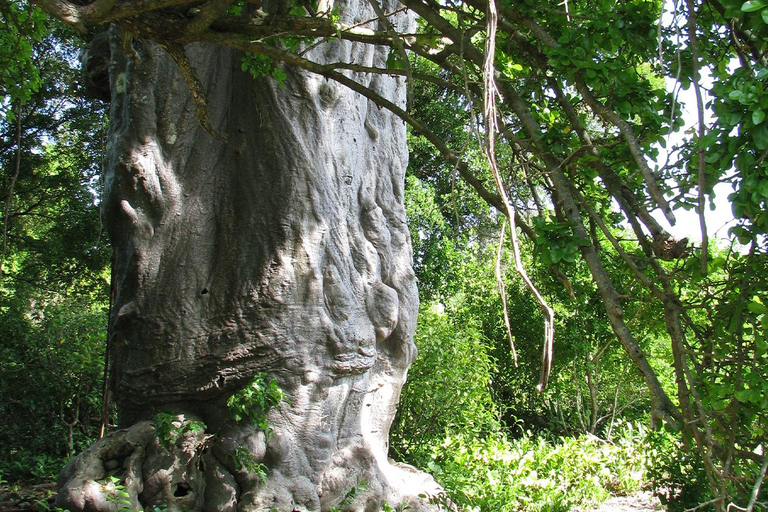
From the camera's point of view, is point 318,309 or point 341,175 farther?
point 341,175

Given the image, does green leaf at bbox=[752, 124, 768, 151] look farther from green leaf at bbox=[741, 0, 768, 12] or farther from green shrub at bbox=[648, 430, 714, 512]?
green shrub at bbox=[648, 430, 714, 512]

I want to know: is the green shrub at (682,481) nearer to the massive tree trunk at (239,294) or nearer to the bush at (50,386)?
the massive tree trunk at (239,294)

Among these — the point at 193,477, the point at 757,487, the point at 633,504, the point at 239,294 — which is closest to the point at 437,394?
the point at 633,504

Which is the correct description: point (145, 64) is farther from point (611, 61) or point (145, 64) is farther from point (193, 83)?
point (611, 61)

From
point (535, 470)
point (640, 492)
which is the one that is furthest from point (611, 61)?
point (640, 492)

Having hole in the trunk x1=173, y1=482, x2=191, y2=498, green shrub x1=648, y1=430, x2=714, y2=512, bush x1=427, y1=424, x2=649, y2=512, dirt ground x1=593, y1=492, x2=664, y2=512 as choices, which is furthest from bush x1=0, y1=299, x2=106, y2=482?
green shrub x1=648, y1=430, x2=714, y2=512

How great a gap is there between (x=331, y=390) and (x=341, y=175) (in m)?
1.61

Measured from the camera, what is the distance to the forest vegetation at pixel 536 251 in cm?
229

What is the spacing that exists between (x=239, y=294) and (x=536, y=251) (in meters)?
2.61

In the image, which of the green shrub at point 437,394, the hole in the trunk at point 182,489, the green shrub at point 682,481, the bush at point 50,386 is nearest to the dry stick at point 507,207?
the hole in the trunk at point 182,489

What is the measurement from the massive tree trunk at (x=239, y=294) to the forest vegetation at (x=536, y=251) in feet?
2.43

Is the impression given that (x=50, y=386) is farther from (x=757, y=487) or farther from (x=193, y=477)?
(x=757, y=487)

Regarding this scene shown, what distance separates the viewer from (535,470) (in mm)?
7027

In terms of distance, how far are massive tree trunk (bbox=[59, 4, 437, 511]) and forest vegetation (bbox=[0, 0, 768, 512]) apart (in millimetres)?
740
